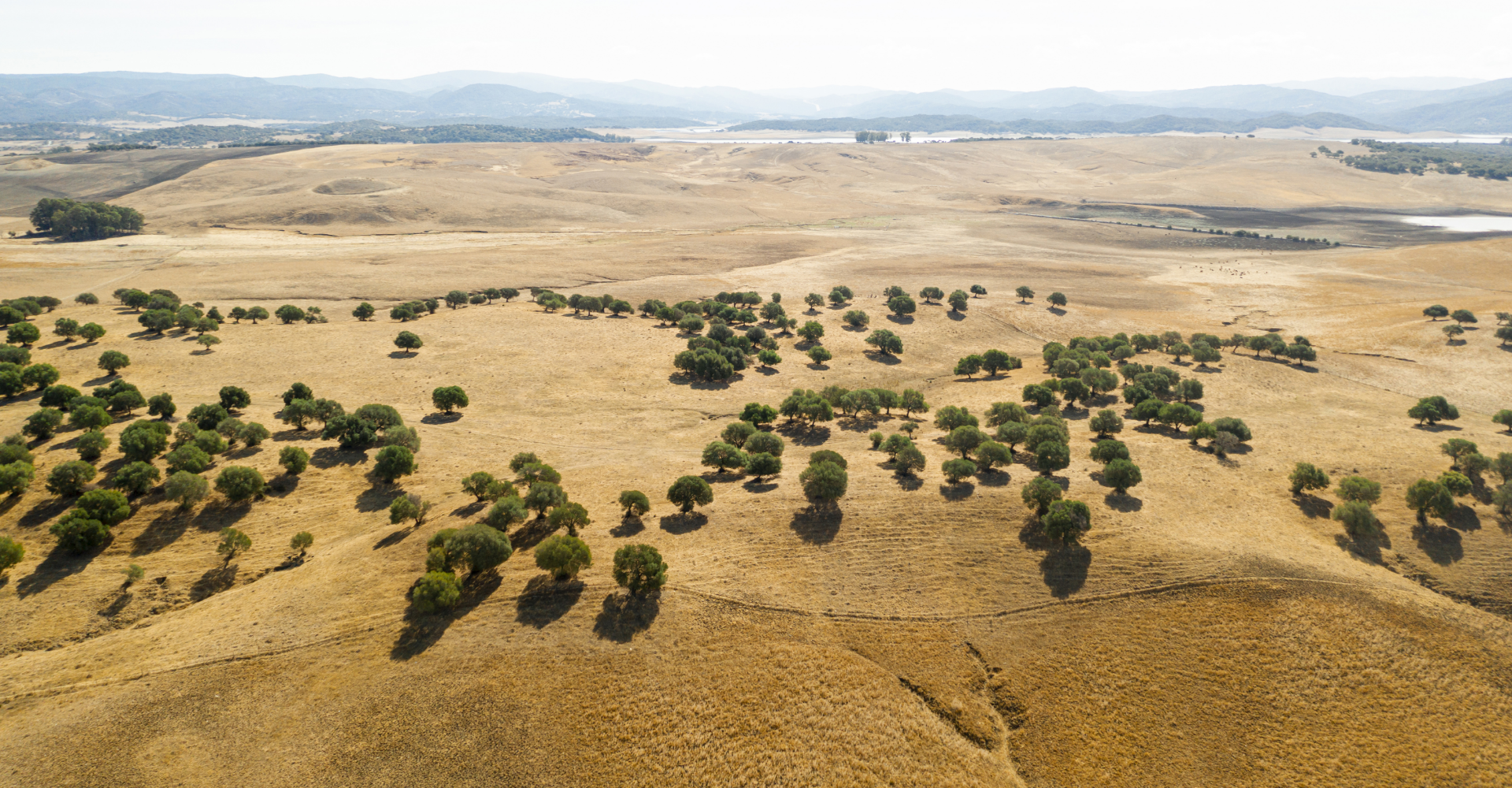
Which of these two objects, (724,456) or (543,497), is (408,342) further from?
(724,456)

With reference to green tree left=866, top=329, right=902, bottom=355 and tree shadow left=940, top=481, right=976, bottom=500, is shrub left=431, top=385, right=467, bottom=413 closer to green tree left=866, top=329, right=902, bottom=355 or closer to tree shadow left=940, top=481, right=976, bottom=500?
tree shadow left=940, top=481, right=976, bottom=500

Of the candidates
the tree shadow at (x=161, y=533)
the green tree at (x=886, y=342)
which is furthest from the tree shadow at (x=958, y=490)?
the tree shadow at (x=161, y=533)

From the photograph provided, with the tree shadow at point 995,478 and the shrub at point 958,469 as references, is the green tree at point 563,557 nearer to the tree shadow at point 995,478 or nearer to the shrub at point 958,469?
the shrub at point 958,469

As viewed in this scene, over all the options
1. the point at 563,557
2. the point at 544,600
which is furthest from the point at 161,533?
the point at 563,557

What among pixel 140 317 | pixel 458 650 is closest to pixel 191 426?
pixel 458 650

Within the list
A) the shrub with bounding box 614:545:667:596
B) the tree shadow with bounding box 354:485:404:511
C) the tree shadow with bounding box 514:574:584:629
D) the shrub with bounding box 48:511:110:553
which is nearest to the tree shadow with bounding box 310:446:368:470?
the tree shadow with bounding box 354:485:404:511

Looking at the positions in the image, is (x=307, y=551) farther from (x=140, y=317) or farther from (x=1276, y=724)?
(x=140, y=317)
